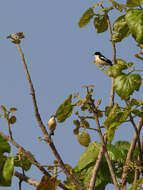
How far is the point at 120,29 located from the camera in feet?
11.3

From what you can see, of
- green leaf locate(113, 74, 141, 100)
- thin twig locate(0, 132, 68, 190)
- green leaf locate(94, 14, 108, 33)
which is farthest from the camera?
green leaf locate(94, 14, 108, 33)

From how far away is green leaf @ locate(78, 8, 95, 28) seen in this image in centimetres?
374

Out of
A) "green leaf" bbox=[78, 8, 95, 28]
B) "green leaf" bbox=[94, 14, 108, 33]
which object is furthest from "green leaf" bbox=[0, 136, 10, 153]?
"green leaf" bbox=[94, 14, 108, 33]

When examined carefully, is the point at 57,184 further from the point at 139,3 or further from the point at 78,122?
the point at 139,3

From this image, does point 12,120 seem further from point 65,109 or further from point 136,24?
point 136,24

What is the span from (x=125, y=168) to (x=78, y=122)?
1.77ft

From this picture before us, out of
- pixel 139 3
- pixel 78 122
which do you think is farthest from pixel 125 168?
pixel 139 3

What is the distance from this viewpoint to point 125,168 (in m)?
3.13

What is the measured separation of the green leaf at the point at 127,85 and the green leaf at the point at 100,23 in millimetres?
1171

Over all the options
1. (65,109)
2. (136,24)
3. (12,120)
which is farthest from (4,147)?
(136,24)

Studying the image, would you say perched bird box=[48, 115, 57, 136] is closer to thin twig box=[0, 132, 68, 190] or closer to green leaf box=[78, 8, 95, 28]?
thin twig box=[0, 132, 68, 190]

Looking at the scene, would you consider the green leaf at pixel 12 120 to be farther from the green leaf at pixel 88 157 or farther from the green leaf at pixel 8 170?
the green leaf at pixel 88 157

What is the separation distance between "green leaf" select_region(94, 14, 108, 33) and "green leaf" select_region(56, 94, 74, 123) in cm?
107

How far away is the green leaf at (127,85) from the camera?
2.81 metres
